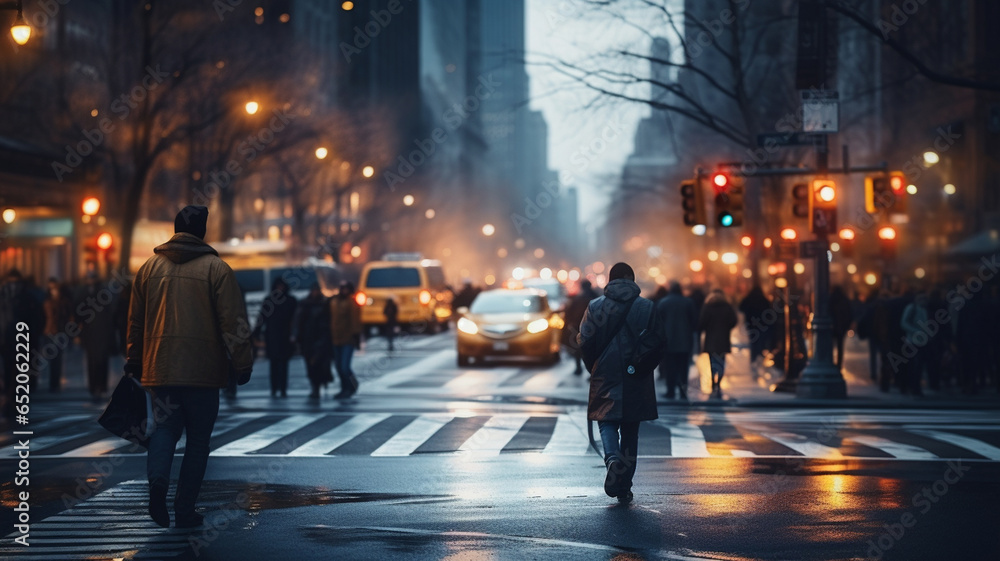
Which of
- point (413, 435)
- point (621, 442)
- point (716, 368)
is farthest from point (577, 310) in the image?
point (621, 442)

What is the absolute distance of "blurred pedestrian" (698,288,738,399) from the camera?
21906 millimetres

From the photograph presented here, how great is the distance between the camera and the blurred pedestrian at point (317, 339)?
21.3 metres

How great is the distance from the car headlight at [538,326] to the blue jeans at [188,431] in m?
21.1

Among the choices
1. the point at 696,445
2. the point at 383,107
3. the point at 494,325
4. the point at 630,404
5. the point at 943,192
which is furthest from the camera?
the point at 383,107

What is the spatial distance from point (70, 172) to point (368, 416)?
969 inches

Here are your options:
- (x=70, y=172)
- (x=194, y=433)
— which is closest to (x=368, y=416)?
(x=194, y=433)

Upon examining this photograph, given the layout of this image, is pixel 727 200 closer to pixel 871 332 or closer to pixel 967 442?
pixel 871 332

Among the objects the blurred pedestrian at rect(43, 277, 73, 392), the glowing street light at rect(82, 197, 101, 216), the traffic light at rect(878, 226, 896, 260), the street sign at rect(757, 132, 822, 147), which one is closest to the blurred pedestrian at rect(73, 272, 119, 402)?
the glowing street light at rect(82, 197, 101, 216)

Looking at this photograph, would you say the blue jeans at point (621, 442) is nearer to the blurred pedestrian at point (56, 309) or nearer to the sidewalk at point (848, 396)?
the sidewalk at point (848, 396)

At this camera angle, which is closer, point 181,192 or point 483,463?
point 483,463

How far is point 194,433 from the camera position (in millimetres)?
8531

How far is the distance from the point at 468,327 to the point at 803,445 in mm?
16041

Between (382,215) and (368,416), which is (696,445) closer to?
(368,416)

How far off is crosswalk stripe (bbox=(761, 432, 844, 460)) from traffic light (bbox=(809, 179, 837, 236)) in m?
6.83
